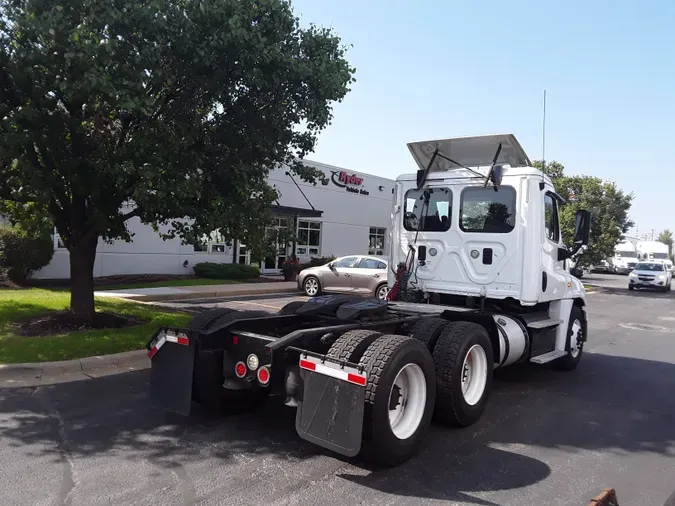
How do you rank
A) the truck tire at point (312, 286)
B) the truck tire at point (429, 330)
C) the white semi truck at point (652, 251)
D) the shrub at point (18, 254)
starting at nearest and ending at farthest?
1. the truck tire at point (429, 330)
2. the shrub at point (18, 254)
3. the truck tire at point (312, 286)
4. the white semi truck at point (652, 251)

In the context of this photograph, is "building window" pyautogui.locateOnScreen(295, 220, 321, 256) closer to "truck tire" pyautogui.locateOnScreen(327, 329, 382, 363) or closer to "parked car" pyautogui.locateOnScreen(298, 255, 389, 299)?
"parked car" pyautogui.locateOnScreen(298, 255, 389, 299)

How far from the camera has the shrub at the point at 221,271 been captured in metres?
21.1

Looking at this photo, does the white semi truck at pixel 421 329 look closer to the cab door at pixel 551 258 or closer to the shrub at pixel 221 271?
the cab door at pixel 551 258

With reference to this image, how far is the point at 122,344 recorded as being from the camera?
798 cm

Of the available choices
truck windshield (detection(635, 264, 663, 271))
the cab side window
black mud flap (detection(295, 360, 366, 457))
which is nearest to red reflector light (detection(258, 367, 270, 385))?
black mud flap (detection(295, 360, 366, 457))

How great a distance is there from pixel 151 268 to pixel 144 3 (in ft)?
49.9

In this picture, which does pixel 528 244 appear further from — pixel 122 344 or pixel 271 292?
pixel 271 292

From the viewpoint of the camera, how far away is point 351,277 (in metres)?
17.0

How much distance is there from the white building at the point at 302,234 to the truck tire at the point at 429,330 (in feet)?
41.6

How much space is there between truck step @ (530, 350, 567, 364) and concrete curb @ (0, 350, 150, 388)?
16.6 ft

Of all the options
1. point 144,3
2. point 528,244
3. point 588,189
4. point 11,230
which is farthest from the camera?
point 588,189

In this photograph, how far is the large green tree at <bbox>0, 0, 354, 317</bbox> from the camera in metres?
7.05

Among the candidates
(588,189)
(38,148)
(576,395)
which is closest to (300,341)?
(576,395)

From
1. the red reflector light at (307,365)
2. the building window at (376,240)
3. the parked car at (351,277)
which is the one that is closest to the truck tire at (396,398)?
the red reflector light at (307,365)
